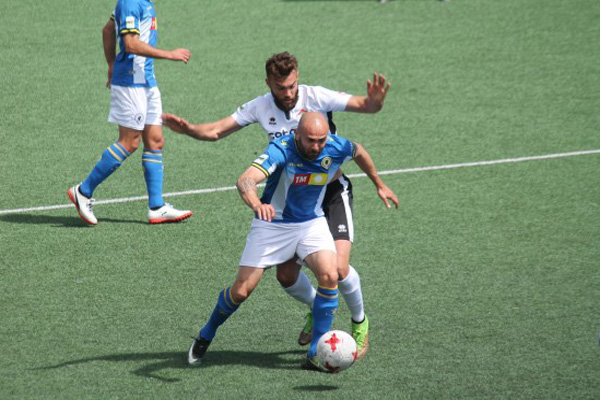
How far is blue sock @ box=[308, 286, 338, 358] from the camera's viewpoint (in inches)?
307

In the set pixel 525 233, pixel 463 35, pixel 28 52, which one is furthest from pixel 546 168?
pixel 28 52

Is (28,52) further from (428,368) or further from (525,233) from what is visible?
(428,368)

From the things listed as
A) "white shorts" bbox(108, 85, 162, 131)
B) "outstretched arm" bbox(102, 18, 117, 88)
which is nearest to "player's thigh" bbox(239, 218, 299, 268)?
"white shorts" bbox(108, 85, 162, 131)

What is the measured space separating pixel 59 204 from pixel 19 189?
2.22 ft

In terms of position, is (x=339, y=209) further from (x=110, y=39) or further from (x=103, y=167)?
(x=110, y=39)

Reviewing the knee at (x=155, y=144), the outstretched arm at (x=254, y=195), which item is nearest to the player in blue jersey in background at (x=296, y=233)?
the outstretched arm at (x=254, y=195)

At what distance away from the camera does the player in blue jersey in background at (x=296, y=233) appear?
776 cm

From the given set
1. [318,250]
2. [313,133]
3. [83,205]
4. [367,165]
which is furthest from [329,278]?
[83,205]

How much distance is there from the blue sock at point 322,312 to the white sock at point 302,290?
1.39ft

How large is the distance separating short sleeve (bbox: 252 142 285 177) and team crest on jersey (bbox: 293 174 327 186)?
199 mm

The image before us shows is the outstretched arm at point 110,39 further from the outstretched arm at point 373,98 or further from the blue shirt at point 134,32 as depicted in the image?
the outstretched arm at point 373,98

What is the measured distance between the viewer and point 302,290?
8328 mm

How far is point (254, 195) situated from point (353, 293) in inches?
54.6

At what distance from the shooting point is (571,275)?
974 cm
